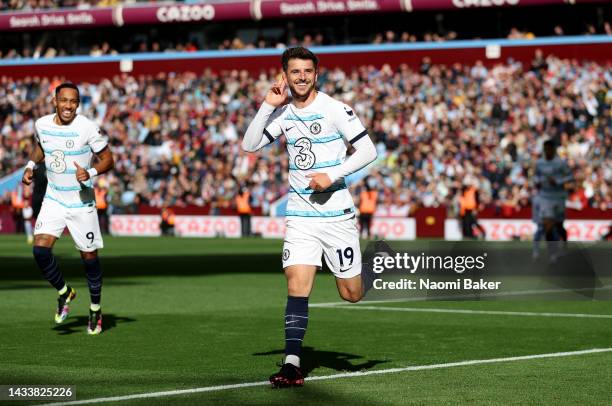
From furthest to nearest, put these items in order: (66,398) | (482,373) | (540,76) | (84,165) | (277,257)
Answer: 1. (540,76)
2. (277,257)
3. (84,165)
4. (482,373)
5. (66,398)

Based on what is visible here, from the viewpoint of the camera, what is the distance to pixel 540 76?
42.2 m

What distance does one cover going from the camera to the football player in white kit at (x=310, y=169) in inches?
364

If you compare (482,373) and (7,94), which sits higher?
(7,94)

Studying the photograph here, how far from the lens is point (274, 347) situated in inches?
464

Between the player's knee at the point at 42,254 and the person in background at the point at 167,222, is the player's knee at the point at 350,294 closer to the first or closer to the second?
the player's knee at the point at 42,254

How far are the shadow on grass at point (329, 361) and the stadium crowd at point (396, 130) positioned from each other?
25977 millimetres

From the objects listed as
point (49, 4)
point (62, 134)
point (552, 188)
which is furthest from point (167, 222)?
point (62, 134)

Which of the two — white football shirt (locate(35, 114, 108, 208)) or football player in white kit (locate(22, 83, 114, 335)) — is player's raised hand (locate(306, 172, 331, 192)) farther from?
white football shirt (locate(35, 114, 108, 208))

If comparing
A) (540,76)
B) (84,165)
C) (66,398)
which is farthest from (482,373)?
(540,76)

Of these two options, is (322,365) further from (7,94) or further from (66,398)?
(7,94)

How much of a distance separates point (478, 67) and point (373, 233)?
837cm

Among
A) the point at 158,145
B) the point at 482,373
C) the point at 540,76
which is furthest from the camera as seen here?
the point at 158,145

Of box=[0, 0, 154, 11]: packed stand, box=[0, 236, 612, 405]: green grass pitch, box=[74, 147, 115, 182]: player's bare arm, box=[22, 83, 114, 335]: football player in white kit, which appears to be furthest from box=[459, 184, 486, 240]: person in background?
box=[22, 83, 114, 335]: football player in white kit

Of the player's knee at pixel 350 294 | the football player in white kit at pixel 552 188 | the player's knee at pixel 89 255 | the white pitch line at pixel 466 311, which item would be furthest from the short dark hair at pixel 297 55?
the football player in white kit at pixel 552 188
